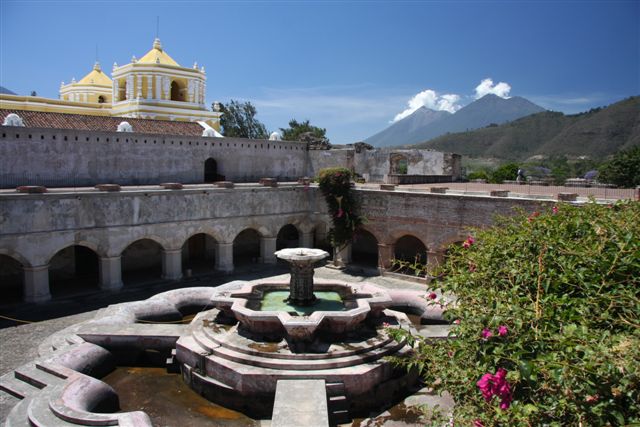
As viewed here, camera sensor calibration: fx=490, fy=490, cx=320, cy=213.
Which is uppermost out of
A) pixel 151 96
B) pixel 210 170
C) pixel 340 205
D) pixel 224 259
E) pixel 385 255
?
pixel 151 96

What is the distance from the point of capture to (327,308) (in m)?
11.7

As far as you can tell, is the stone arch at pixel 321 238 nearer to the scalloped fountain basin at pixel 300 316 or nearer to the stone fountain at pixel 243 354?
the scalloped fountain basin at pixel 300 316

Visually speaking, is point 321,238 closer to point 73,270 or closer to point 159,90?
point 73,270

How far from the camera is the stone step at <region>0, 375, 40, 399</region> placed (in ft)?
28.2

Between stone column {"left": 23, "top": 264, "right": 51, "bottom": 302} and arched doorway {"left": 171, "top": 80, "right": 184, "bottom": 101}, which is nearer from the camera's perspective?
stone column {"left": 23, "top": 264, "right": 51, "bottom": 302}

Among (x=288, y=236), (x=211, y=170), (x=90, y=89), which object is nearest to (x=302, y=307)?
(x=211, y=170)

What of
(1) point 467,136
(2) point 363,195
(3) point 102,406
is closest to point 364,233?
(2) point 363,195

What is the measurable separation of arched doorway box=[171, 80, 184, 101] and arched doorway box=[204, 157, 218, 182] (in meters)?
12.0

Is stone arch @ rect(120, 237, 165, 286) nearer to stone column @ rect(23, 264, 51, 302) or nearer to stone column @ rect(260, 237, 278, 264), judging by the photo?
stone column @ rect(23, 264, 51, 302)

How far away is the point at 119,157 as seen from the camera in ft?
66.5

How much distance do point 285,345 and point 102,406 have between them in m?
3.39

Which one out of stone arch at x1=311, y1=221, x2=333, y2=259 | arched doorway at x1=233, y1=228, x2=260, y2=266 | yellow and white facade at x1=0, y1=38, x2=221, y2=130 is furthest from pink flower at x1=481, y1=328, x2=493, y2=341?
yellow and white facade at x1=0, y1=38, x2=221, y2=130

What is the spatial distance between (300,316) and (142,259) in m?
12.5

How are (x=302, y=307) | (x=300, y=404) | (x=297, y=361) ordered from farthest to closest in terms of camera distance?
(x=302, y=307) < (x=297, y=361) < (x=300, y=404)
